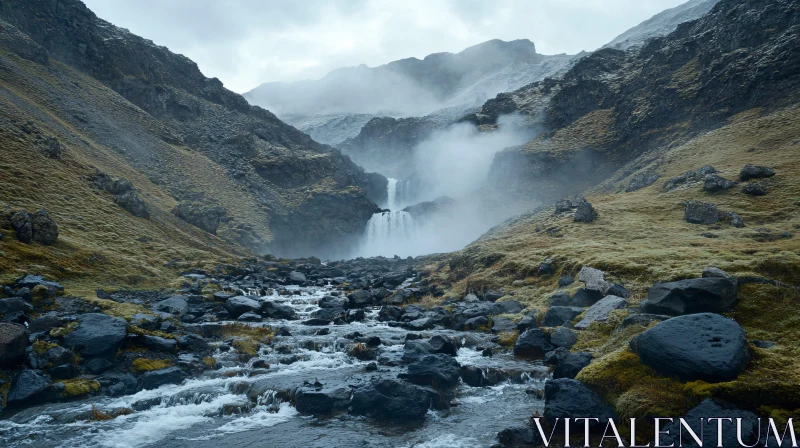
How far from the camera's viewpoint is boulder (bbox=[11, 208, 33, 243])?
27.1 m

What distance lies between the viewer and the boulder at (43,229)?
92.3 feet

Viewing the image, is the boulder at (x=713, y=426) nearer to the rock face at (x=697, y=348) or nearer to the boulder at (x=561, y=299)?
the rock face at (x=697, y=348)

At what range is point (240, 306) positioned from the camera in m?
27.1

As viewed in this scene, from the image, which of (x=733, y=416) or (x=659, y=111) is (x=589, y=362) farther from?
(x=659, y=111)

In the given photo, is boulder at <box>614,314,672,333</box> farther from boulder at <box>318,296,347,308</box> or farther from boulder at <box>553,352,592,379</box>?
boulder at <box>318,296,347,308</box>

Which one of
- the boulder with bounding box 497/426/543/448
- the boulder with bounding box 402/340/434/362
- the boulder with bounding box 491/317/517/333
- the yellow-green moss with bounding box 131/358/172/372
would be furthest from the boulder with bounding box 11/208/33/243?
the boulder with bounding box 497/426/543/448

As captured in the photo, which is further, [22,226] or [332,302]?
[332,302]

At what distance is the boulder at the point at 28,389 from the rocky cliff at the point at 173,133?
4308cm

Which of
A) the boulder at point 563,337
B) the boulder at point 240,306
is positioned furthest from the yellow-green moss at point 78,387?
the boulder at point 563,337

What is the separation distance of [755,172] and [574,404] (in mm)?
46301

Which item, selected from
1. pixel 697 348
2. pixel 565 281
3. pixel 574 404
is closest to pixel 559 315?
pixel 565 281

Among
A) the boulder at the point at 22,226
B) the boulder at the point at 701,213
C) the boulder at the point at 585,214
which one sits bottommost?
the boulder at the point at 22,226

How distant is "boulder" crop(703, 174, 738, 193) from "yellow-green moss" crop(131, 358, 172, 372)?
50.3 m

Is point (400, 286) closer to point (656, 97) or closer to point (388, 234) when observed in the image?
point (388, 234)
